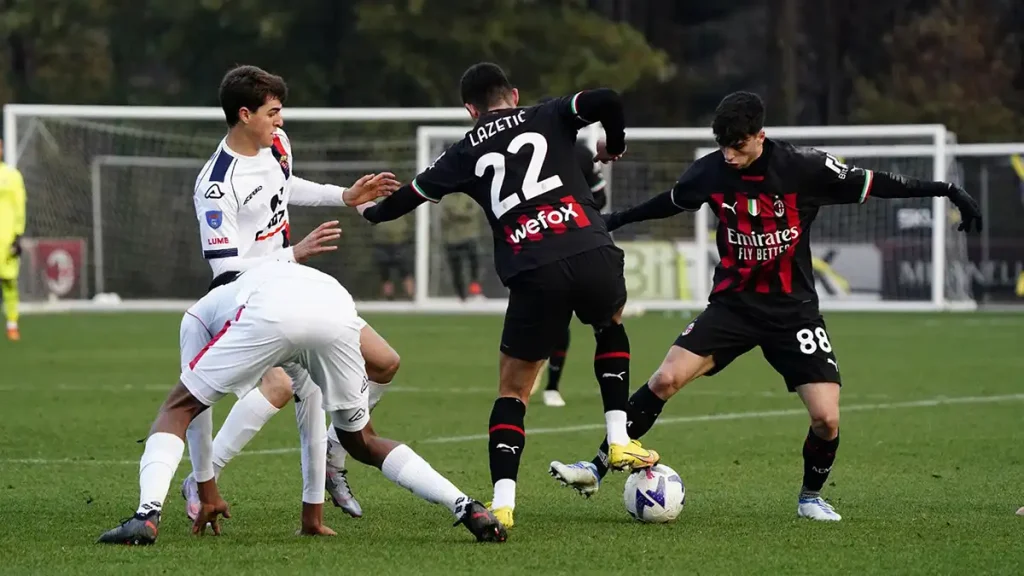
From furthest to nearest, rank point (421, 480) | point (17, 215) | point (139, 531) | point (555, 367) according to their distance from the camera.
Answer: point (17, 215)
point (555, 367)
point (421, 480)
point (139, 531)

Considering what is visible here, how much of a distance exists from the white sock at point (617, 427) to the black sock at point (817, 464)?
0.82 meters

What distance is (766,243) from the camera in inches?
294

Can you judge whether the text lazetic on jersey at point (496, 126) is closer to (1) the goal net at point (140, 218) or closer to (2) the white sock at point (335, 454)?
(2) the white sock at point (335, 454)

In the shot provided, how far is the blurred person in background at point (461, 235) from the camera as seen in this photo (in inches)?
1015

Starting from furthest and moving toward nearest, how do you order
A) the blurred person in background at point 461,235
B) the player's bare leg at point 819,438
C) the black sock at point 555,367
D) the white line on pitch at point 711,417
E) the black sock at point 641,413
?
the blurred person in background at point 461,235 < the black sock at point 555,367 < the white line on pitch at point 711,417 < the black sock at point 641,413 < the player's bare leg at point 819,438

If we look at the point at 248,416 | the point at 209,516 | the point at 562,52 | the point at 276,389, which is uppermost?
the point at 562,52

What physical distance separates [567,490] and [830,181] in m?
2.08

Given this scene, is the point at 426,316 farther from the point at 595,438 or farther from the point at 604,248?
the point at 604,248

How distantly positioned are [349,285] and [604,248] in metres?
19.8

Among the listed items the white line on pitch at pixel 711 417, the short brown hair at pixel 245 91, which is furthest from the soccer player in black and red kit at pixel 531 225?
the white line on pitch at pixel 711 417

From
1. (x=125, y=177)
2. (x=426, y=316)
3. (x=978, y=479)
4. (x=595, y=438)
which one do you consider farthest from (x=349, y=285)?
(x=978, y=479)

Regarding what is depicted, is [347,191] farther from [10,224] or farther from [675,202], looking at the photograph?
[10,224]

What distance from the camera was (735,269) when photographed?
24.9 feet

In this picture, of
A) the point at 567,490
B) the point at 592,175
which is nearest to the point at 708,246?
the point at 592,175
